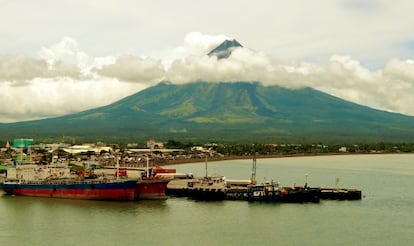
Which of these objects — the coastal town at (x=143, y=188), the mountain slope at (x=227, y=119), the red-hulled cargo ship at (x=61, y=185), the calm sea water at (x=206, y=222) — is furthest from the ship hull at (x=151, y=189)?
the mountain slope at (x=227, y=119)

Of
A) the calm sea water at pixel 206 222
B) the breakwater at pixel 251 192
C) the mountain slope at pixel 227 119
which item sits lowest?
the calm sea water at pixel 206 222

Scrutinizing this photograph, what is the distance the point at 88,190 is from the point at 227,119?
114458mm

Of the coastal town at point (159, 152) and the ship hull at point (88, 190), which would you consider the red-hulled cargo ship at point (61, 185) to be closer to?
the ship hull at point (88, 190)

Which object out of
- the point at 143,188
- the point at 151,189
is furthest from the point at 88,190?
the point at 151,189

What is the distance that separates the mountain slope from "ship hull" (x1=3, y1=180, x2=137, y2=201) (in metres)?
80.8

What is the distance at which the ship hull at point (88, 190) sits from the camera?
33812mm

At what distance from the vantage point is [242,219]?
2933 cm

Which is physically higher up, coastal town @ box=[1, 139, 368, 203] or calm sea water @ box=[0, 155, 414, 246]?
coastal town @ box=[1, 139, 368, 203]

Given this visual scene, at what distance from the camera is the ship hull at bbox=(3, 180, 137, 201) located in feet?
111

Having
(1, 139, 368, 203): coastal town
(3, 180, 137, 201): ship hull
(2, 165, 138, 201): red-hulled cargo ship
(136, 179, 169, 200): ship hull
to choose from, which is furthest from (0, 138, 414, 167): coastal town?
(136, 179, 169, 200): ship hull

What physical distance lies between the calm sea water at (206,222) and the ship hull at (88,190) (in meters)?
0.52

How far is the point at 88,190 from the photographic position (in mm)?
34438

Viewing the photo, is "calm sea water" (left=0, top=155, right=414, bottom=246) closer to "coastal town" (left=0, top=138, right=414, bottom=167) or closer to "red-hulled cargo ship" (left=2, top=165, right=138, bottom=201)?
"red-hulled cargo ship" (left=2, top=165, right=138, bottom=201)

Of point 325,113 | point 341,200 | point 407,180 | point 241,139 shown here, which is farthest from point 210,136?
point 341,200
